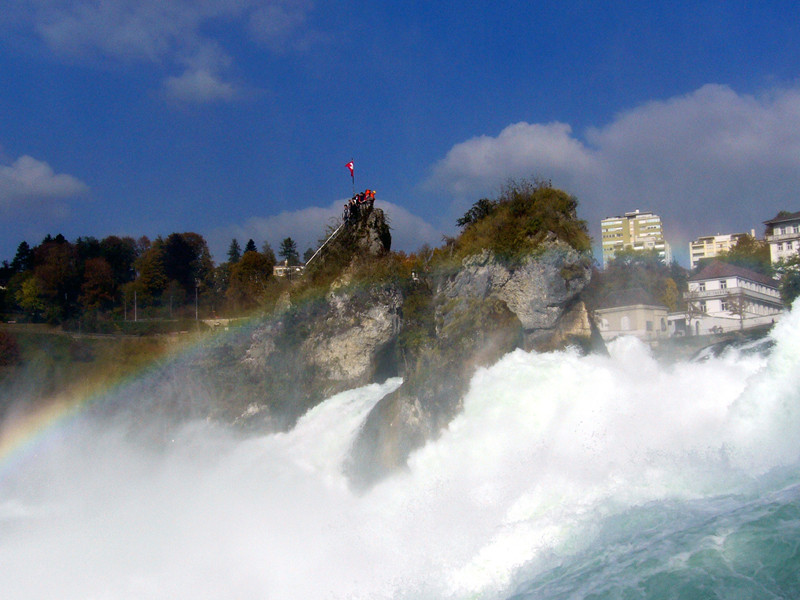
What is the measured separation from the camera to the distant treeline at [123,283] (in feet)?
164

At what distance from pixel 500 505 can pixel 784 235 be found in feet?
105

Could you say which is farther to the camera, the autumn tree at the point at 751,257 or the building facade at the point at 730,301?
the autumn tree at the point at 751,257

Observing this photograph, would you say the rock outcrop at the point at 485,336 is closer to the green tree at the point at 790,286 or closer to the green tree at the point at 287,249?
the green tree at the point at 790,286

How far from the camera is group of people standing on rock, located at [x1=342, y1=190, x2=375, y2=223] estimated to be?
83.9 feet

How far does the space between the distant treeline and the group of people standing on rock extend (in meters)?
20.8

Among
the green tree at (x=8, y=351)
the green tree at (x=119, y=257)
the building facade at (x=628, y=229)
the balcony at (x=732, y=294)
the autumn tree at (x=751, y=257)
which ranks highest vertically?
the building facade at (x=628, y=229)

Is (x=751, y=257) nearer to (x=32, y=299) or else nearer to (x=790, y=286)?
(x=790, y=286)

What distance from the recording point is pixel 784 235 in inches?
1441

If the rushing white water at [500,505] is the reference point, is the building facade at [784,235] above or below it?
above

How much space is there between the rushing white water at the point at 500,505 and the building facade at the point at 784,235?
2348 centimetres

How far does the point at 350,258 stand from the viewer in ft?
80.7

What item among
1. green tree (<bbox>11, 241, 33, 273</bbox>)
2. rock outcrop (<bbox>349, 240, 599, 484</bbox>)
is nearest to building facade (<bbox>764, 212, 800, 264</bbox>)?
rock outcrop (<bbox>349, 240, 599, 484</bbox>)

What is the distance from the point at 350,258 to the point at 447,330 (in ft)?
19.4

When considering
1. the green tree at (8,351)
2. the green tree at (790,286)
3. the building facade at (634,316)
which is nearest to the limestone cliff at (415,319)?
the building facade at (634,316)
